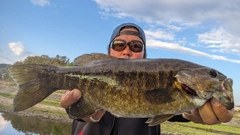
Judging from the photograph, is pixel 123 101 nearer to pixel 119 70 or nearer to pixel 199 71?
pixel 119 70

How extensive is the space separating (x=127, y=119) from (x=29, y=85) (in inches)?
81.4

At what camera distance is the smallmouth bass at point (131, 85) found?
10.8 ft

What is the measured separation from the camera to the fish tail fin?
3.67 m

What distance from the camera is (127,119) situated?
508 centimetres

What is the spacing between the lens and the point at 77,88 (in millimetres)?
3660

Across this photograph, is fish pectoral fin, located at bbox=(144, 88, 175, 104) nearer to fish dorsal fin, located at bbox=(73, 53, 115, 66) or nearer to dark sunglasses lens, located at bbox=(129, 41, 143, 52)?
fish dorsal fin, located at bbox=(73, 53, 115, 66)

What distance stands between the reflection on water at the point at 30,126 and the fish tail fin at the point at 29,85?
1417 centimetres

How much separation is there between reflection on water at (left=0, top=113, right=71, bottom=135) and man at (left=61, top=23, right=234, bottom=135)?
43.3 feet

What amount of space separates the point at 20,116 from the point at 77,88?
21101 millimetres

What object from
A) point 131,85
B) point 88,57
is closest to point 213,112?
point 131,85

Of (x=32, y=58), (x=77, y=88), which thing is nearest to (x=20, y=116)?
(x=77, y=88)

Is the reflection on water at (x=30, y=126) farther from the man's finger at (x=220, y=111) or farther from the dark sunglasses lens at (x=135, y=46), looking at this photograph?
the man's finger at (x=220, y=111)

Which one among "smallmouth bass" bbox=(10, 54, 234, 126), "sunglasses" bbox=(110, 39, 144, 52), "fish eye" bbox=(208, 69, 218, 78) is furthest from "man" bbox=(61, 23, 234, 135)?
"fish eye" bbox=(208, 69, 218, 78)

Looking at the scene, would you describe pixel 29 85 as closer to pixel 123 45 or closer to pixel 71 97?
pixel 71 97
